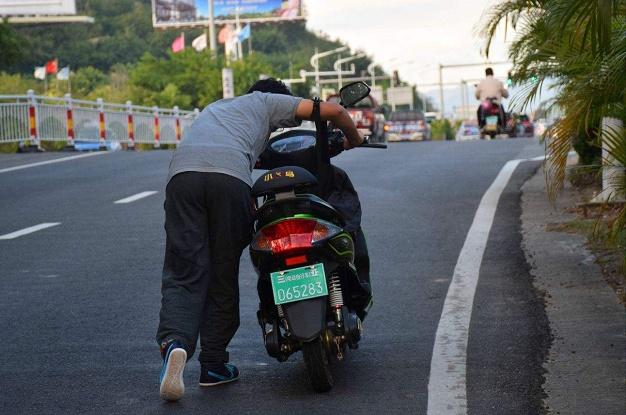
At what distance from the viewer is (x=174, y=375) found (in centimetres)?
647

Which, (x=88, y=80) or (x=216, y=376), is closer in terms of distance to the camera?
(x=216, y=376)

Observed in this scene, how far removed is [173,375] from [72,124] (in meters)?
31.0

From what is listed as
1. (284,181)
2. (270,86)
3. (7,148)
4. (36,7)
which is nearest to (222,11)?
(36,7)

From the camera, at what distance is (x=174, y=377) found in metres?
6.46

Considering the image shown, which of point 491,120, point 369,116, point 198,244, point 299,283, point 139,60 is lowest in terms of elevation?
point 369,116

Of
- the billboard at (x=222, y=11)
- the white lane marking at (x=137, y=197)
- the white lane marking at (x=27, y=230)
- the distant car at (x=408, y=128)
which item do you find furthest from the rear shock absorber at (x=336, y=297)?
the billboard at (x=222, y=11)

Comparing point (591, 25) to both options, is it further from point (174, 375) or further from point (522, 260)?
point (522, 260)

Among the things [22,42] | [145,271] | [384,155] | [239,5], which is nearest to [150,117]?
[22,42]

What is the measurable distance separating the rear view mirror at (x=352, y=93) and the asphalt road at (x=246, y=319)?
4.44ft

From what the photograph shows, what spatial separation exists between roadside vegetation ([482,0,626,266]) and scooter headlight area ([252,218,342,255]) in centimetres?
148

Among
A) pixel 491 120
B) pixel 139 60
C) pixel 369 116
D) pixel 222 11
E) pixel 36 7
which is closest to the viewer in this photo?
pixel 491 120

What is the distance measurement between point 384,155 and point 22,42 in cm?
1493

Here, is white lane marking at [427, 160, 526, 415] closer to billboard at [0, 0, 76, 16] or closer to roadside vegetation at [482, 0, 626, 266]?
roadside vegetation at [482, 0, 626, 266]

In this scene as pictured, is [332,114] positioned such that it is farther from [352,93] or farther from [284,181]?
[284,181]
